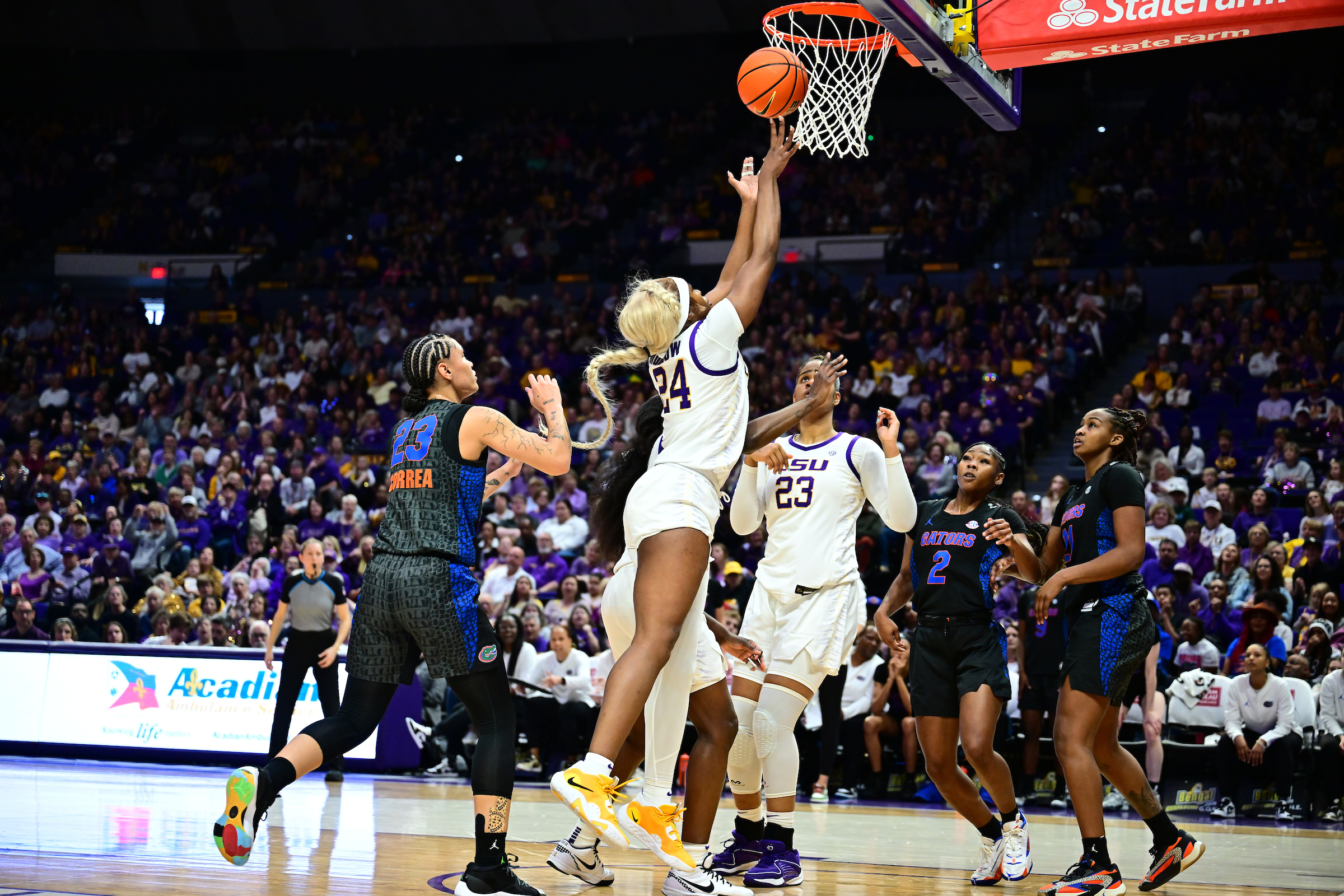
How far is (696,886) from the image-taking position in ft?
16.6

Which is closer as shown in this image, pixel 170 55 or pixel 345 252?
Result: pixel 345 252

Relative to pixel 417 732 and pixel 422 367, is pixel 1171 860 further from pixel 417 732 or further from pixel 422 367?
pixel 417 732

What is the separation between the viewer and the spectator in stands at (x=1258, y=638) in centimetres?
1111

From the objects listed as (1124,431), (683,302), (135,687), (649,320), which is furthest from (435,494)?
(135,687)

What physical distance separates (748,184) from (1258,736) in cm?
726

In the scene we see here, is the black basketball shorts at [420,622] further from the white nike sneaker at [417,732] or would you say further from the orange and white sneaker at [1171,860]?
the white nike sneaker at [417,732]

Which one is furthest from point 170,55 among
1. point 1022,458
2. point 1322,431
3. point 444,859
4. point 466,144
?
point 444,859

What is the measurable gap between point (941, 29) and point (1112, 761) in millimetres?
3823

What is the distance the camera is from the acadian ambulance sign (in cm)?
1223

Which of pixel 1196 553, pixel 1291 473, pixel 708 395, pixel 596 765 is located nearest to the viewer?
pixel 596 765

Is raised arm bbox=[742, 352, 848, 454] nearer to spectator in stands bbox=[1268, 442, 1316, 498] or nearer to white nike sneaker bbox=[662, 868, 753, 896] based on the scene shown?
white nike sneaker bbox=[662, 868, 753, 896]

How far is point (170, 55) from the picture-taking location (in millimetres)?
29875

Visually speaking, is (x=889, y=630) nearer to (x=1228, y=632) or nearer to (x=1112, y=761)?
(x=1112, y=761)

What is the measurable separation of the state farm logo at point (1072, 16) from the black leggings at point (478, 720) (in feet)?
15.5
